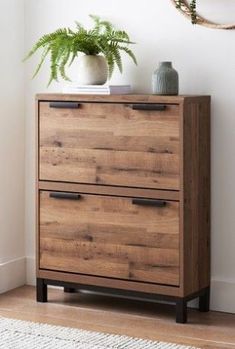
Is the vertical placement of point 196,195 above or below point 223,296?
above

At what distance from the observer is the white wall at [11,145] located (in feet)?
13.7

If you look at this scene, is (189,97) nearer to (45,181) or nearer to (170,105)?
(170,105)

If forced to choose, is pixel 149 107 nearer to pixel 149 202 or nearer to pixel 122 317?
pixel 149 202

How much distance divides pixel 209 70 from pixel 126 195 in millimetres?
682

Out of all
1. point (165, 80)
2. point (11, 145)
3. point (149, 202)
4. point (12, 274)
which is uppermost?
point (165, 80)

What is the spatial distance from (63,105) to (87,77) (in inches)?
7.3

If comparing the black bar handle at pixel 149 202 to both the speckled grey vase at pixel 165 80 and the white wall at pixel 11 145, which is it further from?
the white wall at pixel 11 145

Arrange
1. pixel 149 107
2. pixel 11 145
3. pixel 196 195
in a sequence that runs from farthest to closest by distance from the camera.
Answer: pixel 11 145
pixel 196 195
pixel 149 107

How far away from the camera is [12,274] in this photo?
4297 millimetres

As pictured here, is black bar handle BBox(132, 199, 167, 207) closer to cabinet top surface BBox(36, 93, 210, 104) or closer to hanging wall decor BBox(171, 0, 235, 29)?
cabinet top surface BBox(36, 93, 210, 104)

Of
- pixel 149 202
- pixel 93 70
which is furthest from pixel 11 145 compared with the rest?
pixel 149 202

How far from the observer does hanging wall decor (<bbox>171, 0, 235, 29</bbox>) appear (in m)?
3.76

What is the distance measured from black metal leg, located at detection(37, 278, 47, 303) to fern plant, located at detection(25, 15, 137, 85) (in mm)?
939

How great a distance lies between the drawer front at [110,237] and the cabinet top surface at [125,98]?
17.0 inches
